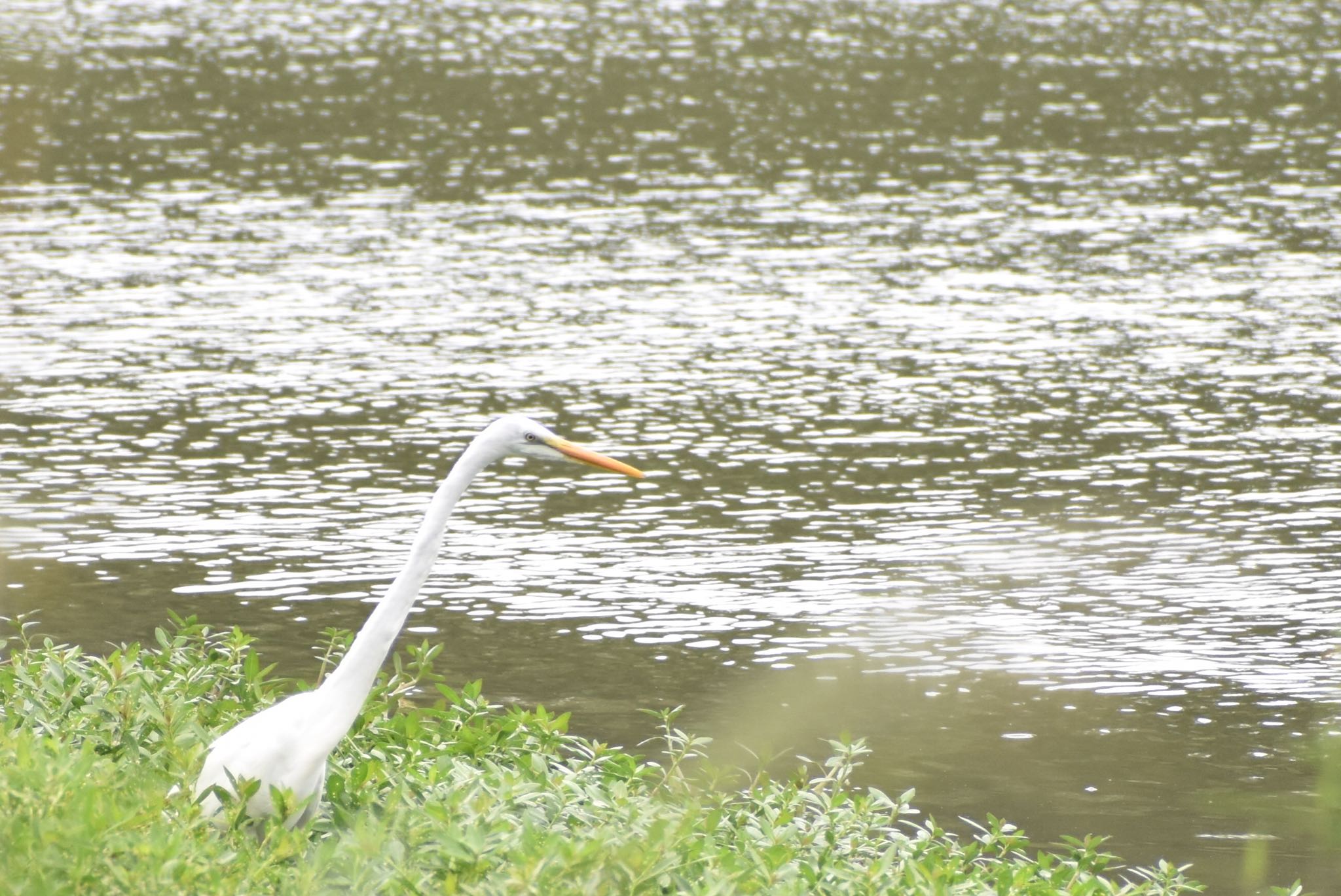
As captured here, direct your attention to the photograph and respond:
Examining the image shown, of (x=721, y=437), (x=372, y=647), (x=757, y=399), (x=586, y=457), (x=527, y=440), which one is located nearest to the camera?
(x=372, y=647)

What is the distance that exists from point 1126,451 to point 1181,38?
25605mm

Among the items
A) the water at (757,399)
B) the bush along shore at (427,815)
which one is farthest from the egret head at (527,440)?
the water at (757,399)

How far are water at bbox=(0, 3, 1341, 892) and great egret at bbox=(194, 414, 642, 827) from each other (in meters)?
3.00

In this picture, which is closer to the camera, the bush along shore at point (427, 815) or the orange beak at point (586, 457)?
the bush along shore at point (427, 815)

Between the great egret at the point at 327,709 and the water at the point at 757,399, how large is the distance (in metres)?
3.00

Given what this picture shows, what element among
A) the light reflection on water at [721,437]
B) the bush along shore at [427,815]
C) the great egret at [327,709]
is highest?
the great egret at [327,709]

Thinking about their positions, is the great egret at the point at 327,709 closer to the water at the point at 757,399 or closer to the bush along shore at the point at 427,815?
the bush along shore at the point at 427,815

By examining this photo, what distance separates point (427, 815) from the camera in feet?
22.5

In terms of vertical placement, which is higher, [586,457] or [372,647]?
[586,457]

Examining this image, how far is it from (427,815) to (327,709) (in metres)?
0.55

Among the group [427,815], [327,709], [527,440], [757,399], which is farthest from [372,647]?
[757,399]

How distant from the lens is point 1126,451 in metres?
15.1

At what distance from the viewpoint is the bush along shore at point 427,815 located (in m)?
6.00

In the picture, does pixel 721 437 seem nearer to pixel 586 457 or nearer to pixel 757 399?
pixel 757 399
